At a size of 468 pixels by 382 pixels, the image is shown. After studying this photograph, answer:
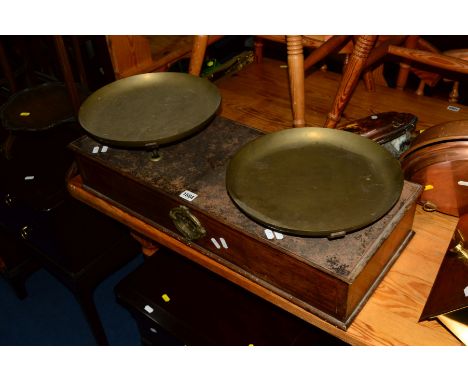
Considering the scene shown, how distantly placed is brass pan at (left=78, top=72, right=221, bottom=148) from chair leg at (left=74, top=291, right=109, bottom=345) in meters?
1.05

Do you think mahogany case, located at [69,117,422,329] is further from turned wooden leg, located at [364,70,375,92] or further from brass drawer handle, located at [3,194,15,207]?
turned wooden leg, located at [364,70,375,92]

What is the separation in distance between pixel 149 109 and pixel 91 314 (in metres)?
1.24

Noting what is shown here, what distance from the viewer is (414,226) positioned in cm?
174

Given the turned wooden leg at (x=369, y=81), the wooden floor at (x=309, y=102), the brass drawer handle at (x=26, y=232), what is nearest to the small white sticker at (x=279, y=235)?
the wooden floor at (x=309, y=102)

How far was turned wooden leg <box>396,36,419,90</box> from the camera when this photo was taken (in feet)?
8.02

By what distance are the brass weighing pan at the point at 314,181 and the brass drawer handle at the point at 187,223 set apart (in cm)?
20

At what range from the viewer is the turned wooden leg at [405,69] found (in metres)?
2.45

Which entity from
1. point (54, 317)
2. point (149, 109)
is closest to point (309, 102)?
point (149, 109)

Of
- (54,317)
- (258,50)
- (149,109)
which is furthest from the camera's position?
(54,317)

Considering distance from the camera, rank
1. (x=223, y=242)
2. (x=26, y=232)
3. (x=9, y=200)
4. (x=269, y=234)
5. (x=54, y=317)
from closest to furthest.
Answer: (x=269, y=234), (x=223, y=242), (x=9, y=200), (x=26, y=232), (x=54, y=317)

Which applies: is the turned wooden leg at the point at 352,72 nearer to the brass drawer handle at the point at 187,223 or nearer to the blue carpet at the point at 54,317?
the brass drawer handle at the point at 187,223

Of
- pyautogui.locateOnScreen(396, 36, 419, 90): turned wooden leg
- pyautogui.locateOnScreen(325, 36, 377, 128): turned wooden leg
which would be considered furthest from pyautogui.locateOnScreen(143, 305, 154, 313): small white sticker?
pyautogui.locateOnScreen(396, 36, 419, 90): turned wooden leg

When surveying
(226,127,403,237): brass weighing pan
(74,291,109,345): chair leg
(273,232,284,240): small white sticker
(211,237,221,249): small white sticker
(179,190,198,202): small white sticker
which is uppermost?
(226,127,403,237): brass weighing pan

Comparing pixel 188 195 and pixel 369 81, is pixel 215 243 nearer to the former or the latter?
pixel 188 195
